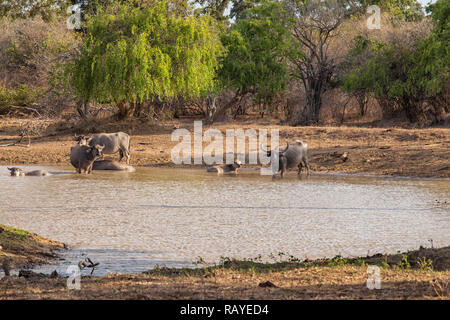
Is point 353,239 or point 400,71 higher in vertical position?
point 400,71

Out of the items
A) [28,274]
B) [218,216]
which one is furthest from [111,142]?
[28,274]

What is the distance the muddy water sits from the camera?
7.83 m

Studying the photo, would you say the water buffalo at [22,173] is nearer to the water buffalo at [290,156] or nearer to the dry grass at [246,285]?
the water buffalo at [290,156]

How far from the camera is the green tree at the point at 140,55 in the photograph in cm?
2302

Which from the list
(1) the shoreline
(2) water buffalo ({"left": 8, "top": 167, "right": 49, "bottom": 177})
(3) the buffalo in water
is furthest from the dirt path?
(1) the shoreline

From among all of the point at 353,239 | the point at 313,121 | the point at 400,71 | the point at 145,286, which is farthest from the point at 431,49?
the point at 145,286

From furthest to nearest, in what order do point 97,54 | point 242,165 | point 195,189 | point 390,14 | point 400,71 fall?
point 390,14 < point 400,71 < point 97,54 < point 242,165 < point 195,189

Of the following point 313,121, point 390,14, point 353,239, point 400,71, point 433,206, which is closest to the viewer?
point 353,239

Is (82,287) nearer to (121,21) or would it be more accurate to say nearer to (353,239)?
(353,239)

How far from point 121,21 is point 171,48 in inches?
83.2

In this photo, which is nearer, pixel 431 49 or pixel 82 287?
pixel 82 287

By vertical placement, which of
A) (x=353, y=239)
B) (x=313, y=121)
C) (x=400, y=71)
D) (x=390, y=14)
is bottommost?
(x=353, y=239)

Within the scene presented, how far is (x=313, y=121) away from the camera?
3095 cm

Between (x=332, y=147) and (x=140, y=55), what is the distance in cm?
766
